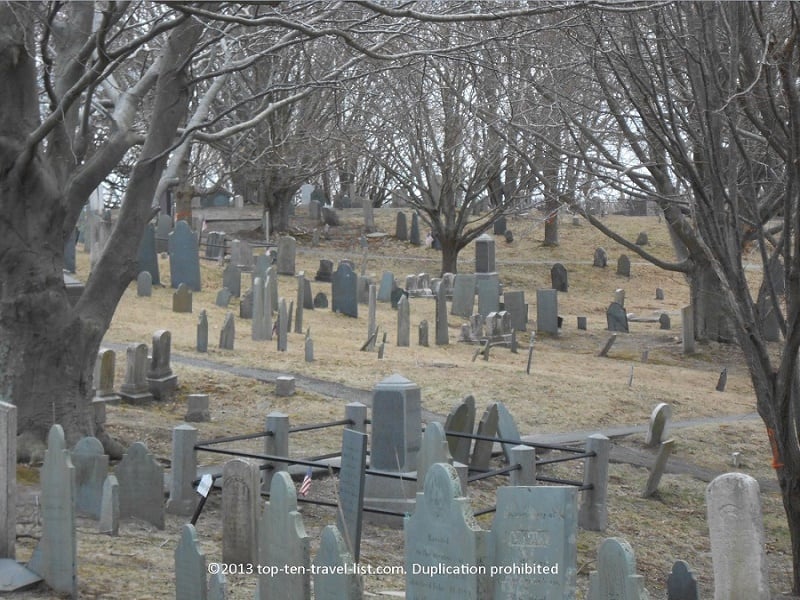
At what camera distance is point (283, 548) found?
5211mm

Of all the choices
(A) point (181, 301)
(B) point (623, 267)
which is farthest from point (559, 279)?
(A) point (181, 301)

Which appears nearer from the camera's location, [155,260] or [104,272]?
[104,272]

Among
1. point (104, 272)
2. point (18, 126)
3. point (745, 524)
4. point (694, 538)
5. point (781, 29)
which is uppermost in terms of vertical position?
point (781, 29)

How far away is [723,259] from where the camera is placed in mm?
8344

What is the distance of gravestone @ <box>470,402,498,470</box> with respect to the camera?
34.5 feet

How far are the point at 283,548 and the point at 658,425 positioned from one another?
358 inches

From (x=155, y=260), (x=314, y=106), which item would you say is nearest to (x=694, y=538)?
(x=155, y=260)

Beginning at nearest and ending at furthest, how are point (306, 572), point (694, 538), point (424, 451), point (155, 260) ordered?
point (306, 572) < point (424, 451) < point (694, 538) < point (155, 260)

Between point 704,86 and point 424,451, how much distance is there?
11.4 feet

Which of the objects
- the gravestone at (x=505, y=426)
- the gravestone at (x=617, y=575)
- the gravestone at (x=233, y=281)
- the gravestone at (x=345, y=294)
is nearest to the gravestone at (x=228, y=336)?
the gravestone at (x=345, y=294)

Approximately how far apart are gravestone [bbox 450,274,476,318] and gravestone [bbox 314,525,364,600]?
21.8 meters

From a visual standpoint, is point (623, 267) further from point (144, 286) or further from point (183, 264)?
point (144, 286)

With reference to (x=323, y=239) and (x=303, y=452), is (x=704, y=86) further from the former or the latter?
(x=323, y=239)

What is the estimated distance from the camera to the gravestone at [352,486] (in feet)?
21.7
